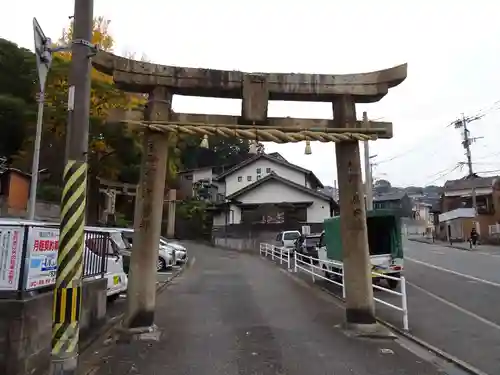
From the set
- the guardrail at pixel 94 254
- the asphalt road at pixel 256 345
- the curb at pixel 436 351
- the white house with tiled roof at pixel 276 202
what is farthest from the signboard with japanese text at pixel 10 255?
the white house with tiled roof at pixel 276 202

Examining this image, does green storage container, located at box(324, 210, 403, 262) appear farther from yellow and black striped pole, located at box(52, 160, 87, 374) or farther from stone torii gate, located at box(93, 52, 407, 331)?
yellow and black striped pole, located at box(52, 160, 87, 374)

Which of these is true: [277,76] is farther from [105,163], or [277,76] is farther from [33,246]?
[105,163]

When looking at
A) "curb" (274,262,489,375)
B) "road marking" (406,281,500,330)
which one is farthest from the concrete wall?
"road marking" (406,281,500,330)

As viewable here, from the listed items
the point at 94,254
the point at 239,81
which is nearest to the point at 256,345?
the point at 94,254

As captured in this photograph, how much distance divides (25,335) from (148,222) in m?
3.68

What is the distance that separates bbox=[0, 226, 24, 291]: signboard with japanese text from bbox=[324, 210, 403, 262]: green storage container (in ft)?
40.6

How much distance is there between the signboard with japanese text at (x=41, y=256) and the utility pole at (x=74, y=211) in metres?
0.91

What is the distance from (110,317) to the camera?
11.0 metres

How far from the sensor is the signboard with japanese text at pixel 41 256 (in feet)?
20.9

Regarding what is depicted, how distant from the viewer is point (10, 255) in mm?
6160

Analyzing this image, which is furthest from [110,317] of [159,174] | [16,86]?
[16,86]

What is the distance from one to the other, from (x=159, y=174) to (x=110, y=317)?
4.06m

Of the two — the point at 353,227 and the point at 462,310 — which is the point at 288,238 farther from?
the point at 353,227

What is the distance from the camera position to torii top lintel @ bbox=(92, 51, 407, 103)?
30.7ft
